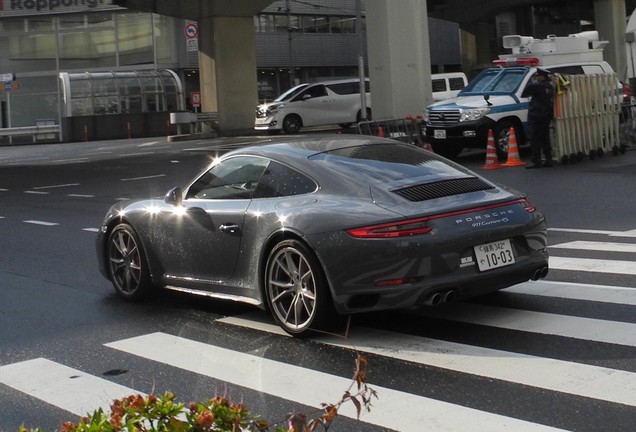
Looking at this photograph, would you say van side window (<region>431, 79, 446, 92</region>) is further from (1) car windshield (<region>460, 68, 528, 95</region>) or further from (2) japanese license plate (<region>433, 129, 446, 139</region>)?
(2) japanese license plate (<region>433, 129, 446, 139</region>)

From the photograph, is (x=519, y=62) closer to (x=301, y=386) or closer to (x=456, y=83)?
(x=456, y=83)

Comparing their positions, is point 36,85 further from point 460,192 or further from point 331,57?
point 460,192

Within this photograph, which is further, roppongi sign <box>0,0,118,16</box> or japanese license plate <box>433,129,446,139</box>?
roppongi sign <box>0,0,118,16</box>

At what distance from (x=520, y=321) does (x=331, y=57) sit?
65112mm

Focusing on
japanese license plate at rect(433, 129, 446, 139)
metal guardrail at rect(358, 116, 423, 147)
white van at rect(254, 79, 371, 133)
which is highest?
white van at rect(254, 79, 371, 133)

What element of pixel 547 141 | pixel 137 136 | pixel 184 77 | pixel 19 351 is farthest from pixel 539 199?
pixel 184 77

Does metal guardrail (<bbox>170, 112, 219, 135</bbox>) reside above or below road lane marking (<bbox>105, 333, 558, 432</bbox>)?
above

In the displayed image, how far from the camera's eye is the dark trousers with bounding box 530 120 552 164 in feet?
62.4

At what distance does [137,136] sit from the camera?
51.5 metres

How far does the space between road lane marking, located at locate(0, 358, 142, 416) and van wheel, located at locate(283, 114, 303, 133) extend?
110 ft

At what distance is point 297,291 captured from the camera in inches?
271

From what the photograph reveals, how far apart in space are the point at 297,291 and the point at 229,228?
880 millimetres

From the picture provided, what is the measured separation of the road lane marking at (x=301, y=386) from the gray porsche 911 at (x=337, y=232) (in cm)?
61

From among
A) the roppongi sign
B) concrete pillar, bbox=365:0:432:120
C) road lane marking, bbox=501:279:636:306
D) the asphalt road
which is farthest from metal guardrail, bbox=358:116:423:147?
the roppongi sign
